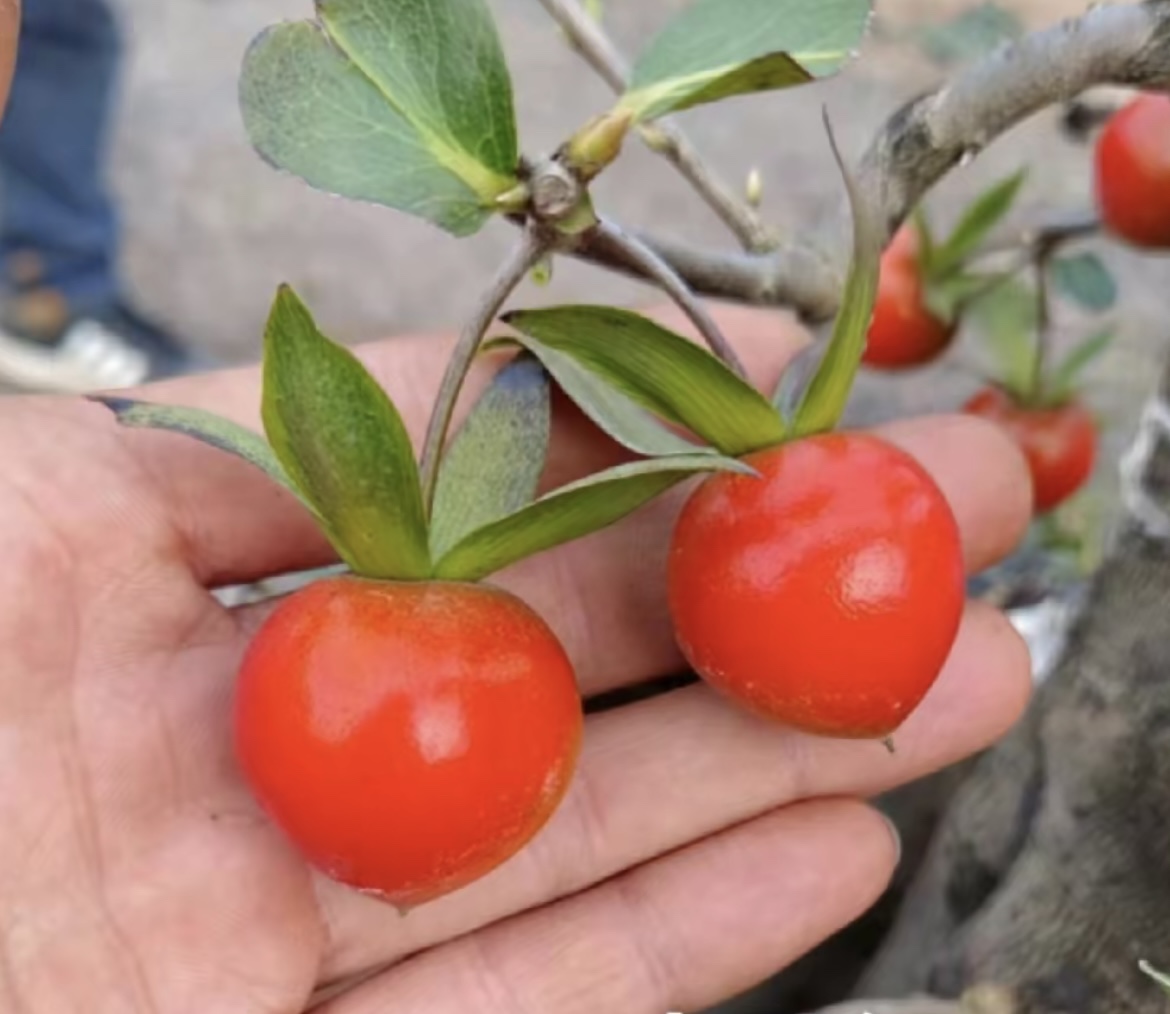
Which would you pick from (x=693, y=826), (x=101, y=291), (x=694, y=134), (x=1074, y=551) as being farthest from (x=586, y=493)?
(x=694, y=134)

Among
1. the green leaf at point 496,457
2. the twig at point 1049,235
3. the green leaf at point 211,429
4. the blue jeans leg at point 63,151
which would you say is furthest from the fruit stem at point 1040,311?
the blue jeans leg at point 63,151

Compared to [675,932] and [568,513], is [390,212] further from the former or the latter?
[568,513]

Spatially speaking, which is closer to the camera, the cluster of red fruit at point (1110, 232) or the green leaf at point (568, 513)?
the green leaf at point (568, 513)

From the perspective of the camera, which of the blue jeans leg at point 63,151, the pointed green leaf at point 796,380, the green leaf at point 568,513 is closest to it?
the green leaf at point 568,513

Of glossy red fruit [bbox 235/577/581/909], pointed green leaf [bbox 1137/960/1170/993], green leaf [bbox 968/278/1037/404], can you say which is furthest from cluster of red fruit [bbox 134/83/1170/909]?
green leaf [bbox 968/278/1037/404]

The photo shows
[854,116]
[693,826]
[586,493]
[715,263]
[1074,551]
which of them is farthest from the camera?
[854,116]

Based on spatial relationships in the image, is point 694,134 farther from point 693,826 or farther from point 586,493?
point 586,493

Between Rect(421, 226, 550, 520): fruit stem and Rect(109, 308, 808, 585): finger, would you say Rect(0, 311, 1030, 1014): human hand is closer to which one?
Rect(109, 308, 808, 585): finger

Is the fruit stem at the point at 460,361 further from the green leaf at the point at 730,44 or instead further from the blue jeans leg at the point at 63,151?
the blue jeans leg at the point at 63,151
